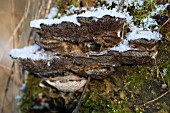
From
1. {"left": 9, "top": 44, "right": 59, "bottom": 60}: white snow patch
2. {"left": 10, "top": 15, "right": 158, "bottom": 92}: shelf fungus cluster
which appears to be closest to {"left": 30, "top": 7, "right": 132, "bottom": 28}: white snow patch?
{"left": 10, "top": 15, "right": 158, "bottom": 92}: shelf fungus cluster

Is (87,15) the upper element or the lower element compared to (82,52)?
upper

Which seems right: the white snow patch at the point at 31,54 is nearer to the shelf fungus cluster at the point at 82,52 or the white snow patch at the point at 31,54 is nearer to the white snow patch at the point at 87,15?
the shelf fungus cluster at the point at 82,52

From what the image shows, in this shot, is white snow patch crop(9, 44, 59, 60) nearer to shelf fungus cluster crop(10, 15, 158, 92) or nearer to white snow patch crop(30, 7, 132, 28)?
shelf fungus cluster crop(10, 15, 158, 92)

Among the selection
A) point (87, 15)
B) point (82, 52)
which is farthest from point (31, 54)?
point (87, 15)

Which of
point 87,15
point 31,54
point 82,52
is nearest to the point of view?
point 87,15

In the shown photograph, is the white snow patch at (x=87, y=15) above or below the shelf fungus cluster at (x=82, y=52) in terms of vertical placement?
above

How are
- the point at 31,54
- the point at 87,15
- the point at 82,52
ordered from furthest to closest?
1. the point at 31,54
2. the point at 82,52
3. the point at 87,15

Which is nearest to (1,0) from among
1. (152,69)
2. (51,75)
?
(51,75)

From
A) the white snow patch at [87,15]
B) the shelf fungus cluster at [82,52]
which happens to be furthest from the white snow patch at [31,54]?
the white snow patch at [87,15]

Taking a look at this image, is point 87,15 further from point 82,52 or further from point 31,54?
point 31,54
